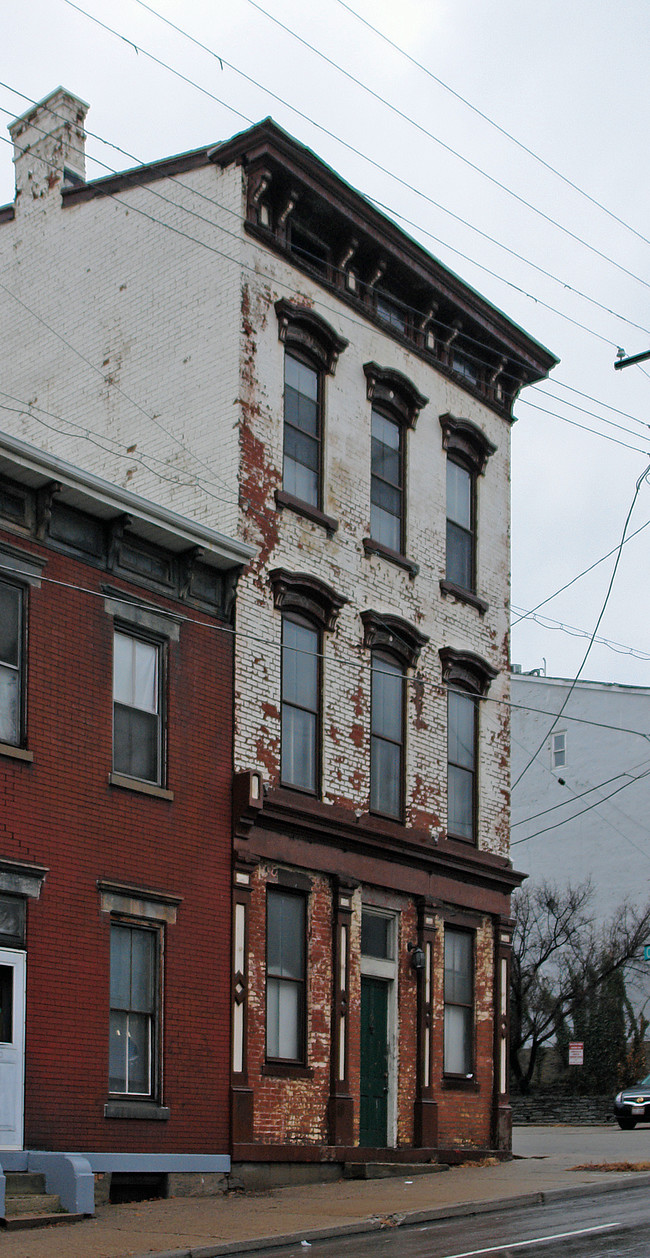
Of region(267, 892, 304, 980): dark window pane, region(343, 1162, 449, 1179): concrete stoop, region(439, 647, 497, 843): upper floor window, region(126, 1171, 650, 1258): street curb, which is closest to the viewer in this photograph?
region(126, 1171, 650, 1258): street curb

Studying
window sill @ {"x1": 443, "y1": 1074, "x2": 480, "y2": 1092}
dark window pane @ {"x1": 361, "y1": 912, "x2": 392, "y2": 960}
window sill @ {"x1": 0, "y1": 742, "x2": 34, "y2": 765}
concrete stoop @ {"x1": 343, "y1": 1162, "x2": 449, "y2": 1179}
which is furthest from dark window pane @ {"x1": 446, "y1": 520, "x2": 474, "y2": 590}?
window sill @ {"x1": 0, "y1": 742, "x2": 34, "y2": 765}

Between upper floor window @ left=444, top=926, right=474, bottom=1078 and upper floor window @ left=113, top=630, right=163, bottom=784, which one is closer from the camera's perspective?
upper floor window @ left=113, top=630, right=163, bottom=784

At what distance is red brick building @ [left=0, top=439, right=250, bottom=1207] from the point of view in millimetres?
16016

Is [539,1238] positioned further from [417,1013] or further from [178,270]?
[178,270]

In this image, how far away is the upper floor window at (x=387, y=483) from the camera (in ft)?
76.2

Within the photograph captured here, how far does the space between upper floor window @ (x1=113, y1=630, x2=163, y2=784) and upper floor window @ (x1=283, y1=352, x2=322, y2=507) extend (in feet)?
13.2

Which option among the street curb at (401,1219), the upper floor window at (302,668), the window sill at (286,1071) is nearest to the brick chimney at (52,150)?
the upper floor window at (302,668)

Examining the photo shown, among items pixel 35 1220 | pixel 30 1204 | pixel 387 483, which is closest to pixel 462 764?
pixel 387 483

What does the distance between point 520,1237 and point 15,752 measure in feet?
22.5

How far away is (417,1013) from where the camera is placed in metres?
22.4

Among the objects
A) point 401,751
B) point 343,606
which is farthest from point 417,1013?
point 343,606

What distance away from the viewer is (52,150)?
2453 cm

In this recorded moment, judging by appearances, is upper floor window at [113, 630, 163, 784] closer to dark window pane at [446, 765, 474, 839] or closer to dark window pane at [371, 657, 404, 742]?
dark window pane at [371, 657, 404, 742]

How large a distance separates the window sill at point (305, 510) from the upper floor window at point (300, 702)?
142 centimetres
